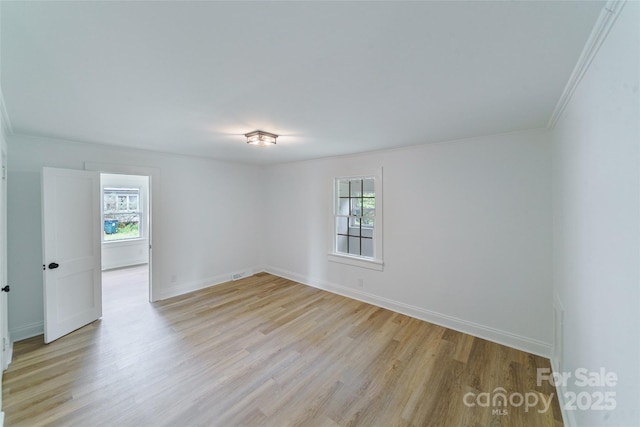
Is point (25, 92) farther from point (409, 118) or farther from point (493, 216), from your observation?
point (493, 216)

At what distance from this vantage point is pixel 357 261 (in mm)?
→ 4129

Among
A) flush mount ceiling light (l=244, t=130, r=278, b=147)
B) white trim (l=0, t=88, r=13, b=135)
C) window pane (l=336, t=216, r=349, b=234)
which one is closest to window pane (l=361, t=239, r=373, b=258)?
window pane (l=336, t=216, r=349, b=234)

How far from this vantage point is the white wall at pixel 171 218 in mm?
2949

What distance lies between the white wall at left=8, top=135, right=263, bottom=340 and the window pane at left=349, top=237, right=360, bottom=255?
2.29 m

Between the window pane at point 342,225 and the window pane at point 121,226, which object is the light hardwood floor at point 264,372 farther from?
the window pane at point 121,226

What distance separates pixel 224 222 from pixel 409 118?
3.99 m

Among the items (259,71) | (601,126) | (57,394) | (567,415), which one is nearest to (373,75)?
(259,71)

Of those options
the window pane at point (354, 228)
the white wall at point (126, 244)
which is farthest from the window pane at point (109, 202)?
the window pane at point (354, 228)

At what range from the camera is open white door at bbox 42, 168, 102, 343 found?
2.90 m

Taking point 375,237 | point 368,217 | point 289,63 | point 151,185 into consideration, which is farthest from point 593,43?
point 151,185

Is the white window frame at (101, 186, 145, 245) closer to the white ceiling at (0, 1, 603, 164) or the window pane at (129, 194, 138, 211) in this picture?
the window pane at (129, 194, 138, 211)

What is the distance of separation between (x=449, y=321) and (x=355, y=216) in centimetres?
203

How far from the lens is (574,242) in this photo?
69.9 inches

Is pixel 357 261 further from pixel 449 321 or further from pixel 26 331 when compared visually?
pixel 26 331
